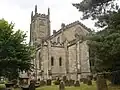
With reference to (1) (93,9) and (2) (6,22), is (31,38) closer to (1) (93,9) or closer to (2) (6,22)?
(2) (6,22)

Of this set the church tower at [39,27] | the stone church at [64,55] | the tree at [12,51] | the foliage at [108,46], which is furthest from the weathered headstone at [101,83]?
the church tower at [39,27]

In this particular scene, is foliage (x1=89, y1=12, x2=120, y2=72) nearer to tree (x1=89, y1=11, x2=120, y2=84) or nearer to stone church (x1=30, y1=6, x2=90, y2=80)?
tree (x1=89, y1=11, x2=120, y2=84)

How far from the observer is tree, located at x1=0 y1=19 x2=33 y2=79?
25047mm

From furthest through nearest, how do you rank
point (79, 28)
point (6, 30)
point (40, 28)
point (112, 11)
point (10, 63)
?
point (40, 28)
point (79, 28)
point (6, 30)
point (10, 63)
point (112, 11)

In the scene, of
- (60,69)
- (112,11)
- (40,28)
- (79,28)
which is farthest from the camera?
(40,28)

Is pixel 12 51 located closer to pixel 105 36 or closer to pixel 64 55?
pixel 105 36

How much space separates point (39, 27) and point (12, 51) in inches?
1770

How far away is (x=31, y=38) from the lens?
72.4 m

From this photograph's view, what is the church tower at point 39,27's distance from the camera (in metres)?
69.6

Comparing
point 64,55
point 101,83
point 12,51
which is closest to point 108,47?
point 101,83

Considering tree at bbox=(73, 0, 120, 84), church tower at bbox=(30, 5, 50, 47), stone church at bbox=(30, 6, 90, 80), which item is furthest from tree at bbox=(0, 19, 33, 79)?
church tower at bbox=(30, 5, 50, 47)

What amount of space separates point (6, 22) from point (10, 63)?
18.0 feet

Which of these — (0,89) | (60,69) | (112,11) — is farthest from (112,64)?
(60,69)

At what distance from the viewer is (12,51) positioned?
84.1 ft
